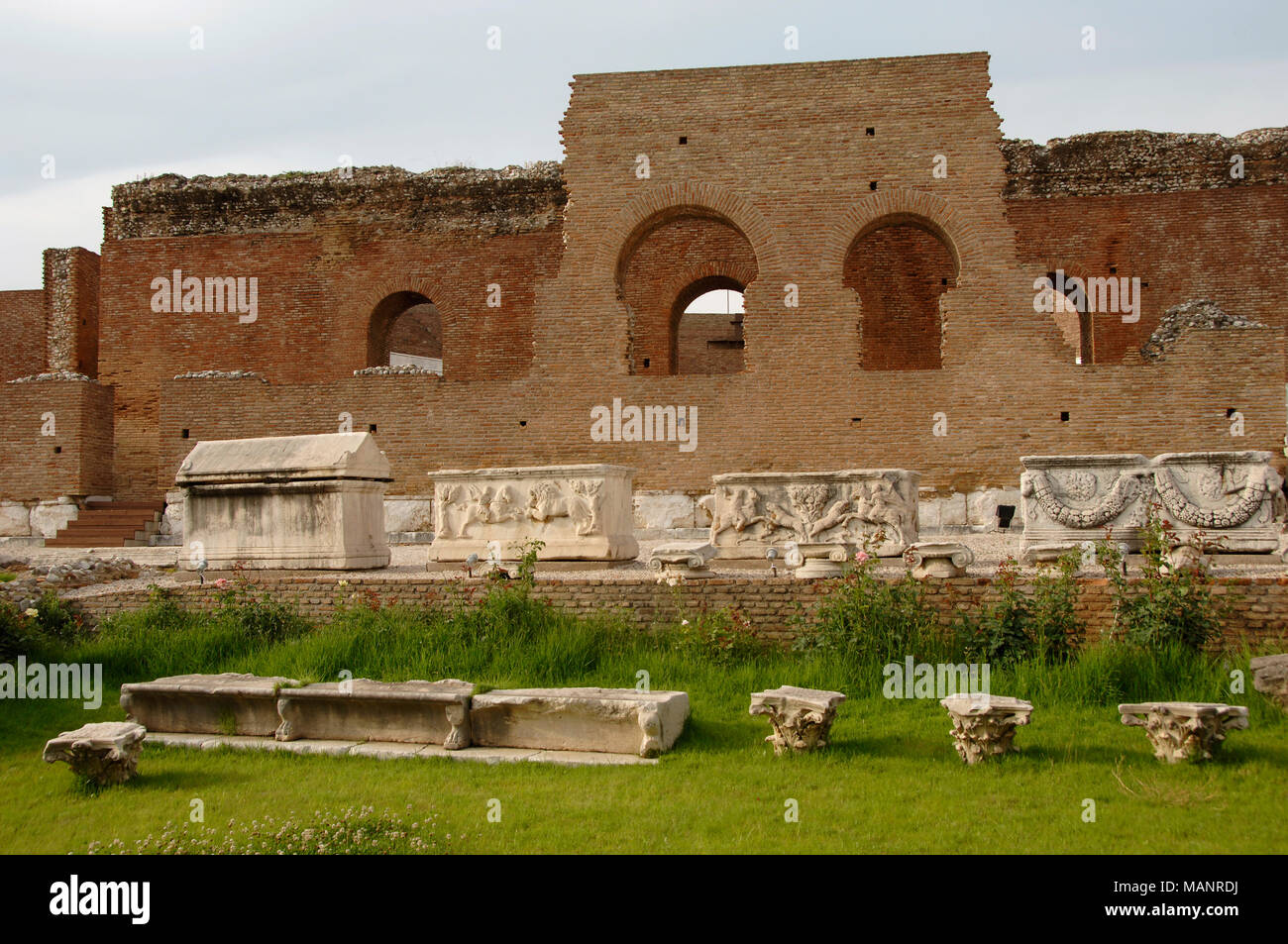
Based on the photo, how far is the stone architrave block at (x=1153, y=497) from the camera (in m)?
8.48

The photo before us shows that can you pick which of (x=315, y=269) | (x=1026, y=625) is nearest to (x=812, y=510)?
(x=1026, y=625)

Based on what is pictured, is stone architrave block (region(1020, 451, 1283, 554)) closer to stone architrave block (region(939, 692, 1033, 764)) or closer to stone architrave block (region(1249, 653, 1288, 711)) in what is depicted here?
stone architrave block (region(1249, 653, 1288, 711))

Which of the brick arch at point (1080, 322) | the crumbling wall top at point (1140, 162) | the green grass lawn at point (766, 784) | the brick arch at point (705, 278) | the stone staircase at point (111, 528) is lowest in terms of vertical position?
the green grass lawn at point (766, 784)

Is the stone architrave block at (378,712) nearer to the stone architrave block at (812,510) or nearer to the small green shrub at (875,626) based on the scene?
the small green shrub at (875,626)

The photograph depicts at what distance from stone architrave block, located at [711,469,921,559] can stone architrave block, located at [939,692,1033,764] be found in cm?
431

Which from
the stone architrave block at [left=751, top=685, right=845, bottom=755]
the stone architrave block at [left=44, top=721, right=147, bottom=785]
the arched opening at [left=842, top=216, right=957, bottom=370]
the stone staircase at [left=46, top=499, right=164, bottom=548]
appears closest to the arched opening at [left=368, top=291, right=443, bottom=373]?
the stone staircase at [left=46, top=499, right=164, bottom=548]

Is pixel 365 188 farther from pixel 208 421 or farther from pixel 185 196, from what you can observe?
pixel 208 421

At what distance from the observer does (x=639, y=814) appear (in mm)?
4211

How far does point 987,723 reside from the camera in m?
4.68

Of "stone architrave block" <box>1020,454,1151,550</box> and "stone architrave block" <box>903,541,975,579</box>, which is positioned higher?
"stone architrave block" <box>1020,454,1151,550</box>

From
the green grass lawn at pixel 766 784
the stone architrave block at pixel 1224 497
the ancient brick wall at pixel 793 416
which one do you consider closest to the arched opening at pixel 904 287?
the ancient brick wall at pixel 793 416

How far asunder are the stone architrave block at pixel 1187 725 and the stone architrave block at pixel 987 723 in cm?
51

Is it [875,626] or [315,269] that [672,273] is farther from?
[875,626]

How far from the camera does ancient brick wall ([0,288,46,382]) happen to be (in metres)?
21.1
